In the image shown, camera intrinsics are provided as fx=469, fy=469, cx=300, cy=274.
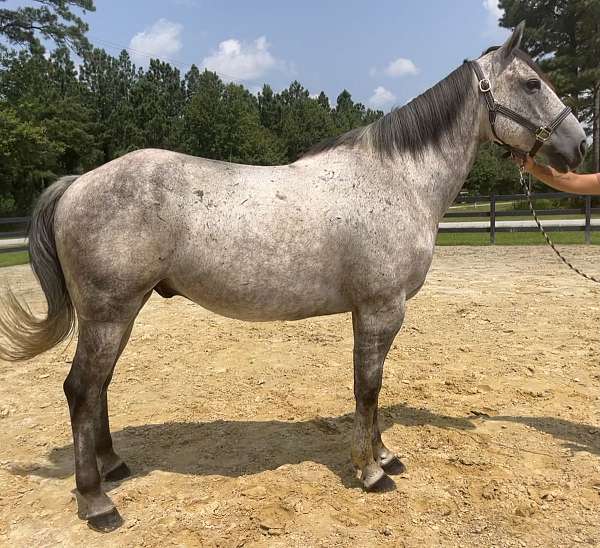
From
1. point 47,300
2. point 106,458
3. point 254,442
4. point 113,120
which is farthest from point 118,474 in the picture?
point 113,120

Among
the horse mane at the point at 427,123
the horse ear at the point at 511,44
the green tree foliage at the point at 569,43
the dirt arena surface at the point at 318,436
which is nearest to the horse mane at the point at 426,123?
the horse mane at the point at 427,123

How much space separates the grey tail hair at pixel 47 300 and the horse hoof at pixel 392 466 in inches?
87.1

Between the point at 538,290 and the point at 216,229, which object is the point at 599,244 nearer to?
the point at 538,290

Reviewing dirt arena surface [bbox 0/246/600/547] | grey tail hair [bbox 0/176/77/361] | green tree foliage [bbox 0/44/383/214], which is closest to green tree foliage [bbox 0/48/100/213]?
green tree foliage [bbox 0/44/383/214]

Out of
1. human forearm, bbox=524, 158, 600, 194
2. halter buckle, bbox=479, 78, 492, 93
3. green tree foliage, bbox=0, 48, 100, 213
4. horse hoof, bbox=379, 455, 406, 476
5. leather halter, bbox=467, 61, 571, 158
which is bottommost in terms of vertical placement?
horse hoof, bbox=379, 455, 406, 476

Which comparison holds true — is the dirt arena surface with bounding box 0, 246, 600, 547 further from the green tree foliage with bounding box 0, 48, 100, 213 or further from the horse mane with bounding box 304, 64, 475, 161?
the green tree foliage with bounding box 0, 48, 100, 213

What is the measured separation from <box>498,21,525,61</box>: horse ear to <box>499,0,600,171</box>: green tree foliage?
25822 millimetres

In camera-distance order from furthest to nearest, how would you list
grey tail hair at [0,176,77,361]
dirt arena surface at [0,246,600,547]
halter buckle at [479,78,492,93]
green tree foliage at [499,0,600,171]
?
green tree foliage at [499,0,600,171], halter buckle at [479,78,492,93], grey tail hair at [0,176,77,361], dirt arena surface at [0,246,600,547]

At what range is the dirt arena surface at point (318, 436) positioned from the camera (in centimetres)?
259

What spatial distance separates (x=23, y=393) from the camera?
455 centimetres

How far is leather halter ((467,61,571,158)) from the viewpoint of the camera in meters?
2.90

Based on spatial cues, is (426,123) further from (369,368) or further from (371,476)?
(371,476)

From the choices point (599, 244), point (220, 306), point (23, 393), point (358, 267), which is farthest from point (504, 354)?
point (599, 244)

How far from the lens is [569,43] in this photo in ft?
88.4
